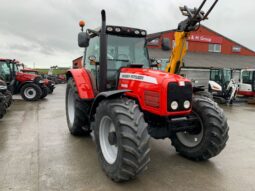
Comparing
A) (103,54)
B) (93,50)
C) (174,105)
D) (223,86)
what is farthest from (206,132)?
(223,86)

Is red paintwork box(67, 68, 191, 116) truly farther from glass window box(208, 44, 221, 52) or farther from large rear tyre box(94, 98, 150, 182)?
glass window box(208, 44, 221, 52)

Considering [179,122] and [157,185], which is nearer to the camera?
[157,185]

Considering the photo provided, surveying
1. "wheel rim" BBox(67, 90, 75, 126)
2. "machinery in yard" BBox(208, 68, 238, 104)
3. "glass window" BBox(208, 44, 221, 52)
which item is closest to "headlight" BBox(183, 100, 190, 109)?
"wheel rim" BBox(67, 90, 75, 126)

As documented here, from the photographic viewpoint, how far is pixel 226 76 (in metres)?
13.8

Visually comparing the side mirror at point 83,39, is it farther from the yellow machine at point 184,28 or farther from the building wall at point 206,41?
the building wall at point 206,41

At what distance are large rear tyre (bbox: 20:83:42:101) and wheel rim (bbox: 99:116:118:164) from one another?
9.58 meters

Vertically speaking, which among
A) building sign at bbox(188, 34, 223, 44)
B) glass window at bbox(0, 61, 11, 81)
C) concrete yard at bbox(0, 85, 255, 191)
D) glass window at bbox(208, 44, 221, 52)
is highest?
building sign at bbox(188, 34, 223, 44)

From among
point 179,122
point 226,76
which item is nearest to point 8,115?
point 179,122

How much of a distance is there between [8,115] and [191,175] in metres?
6.56

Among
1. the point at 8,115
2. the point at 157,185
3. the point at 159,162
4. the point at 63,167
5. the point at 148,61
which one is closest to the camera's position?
the point at 157,185

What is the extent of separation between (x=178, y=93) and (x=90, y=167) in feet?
5.68

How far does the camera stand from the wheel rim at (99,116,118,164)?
332cm

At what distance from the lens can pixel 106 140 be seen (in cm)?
343

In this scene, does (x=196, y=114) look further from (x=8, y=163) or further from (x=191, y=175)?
(x=8, y=163)
